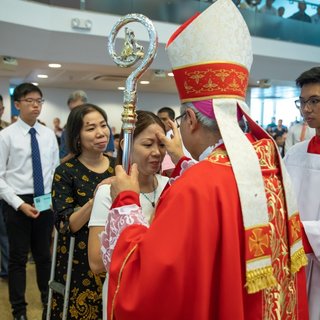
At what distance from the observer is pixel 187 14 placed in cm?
672

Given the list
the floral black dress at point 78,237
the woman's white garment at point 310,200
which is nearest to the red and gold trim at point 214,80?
the woman's white garment at point 310,200

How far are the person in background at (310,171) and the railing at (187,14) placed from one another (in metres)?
4.52

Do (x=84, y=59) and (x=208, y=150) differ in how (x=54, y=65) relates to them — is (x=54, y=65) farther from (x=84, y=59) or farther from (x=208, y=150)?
(x=208, y=150)

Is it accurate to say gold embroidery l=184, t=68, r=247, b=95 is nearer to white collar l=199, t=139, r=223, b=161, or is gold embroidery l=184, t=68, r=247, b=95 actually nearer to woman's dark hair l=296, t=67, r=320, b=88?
white collar l=199, t=139, r=223, b=161

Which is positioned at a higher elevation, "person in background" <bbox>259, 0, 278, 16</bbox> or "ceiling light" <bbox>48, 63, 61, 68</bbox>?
"person in background" <bbox>259, 0, 278, 16</bbox>

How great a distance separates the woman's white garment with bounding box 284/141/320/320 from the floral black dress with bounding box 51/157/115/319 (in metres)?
0.92

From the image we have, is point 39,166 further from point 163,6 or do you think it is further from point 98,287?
point 163,6

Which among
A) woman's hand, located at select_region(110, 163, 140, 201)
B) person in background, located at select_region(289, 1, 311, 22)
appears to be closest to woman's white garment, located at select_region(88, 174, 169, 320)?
woman's hand, located at select_region(110, 163, 140, 201)

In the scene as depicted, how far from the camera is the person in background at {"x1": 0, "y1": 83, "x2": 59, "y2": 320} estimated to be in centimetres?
286

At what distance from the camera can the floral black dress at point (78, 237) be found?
1947 millimetres

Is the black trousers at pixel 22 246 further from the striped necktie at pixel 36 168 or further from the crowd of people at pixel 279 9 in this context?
the crowd of people at pixel 279 9

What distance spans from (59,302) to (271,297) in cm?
130

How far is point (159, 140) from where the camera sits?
5.65 ft

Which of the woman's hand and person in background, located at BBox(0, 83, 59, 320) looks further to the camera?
person in background, located at BBox(0, 83, 59, 320)
